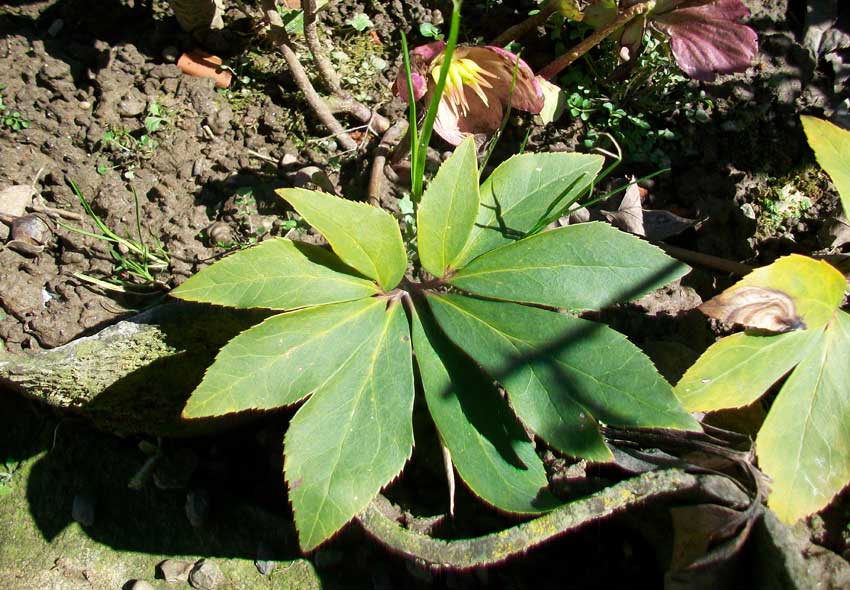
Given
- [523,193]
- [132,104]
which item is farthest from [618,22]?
[132,104]

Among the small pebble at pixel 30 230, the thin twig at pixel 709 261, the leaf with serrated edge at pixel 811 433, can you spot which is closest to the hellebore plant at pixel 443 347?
the leaf with serrated edge at pixel 811 433

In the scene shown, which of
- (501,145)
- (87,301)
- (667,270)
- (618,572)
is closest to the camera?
(667,270)

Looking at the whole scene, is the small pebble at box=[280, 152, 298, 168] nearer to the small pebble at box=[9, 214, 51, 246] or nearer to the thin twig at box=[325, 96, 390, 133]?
the thin twig at box=[325, 96, 390, 133]

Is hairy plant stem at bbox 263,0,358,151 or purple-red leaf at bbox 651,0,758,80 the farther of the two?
hairy plant stem at bbox 263,0,358,151

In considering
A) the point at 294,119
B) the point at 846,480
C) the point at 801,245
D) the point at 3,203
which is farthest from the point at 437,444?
the point at 3,203

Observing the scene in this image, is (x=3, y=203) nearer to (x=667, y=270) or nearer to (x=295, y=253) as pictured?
(x=295, y=253)

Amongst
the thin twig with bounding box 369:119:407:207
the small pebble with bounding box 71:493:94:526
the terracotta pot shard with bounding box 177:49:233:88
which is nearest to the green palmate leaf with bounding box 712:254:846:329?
the thin twig with bounding box 369:119:407:207

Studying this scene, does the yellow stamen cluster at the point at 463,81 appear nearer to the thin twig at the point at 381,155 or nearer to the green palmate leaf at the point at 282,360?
the thin twig at the point at 381,155
